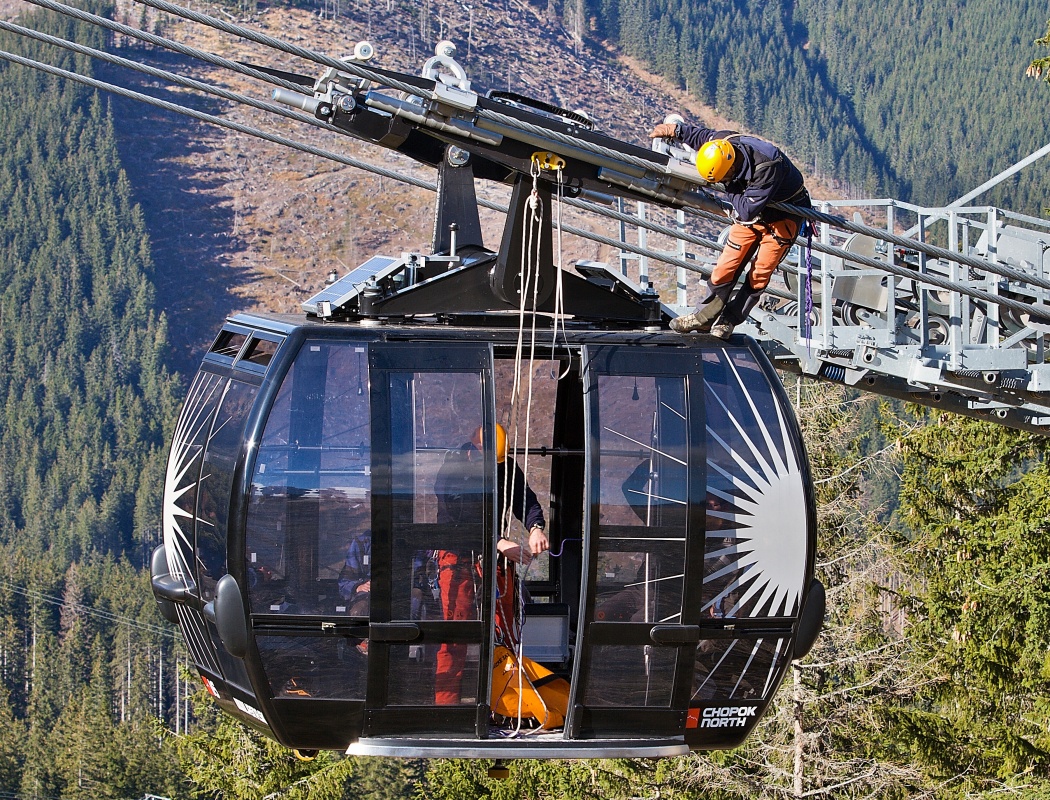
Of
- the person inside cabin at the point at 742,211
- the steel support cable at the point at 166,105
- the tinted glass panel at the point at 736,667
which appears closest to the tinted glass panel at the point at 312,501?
the steel support cable at the point at 166,105

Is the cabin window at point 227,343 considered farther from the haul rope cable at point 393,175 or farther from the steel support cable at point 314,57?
the steel support cable at point 314,57

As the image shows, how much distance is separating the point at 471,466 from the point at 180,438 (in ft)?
5.49

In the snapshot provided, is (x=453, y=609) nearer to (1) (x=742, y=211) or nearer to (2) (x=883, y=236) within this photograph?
(1) (x=742, y=211)

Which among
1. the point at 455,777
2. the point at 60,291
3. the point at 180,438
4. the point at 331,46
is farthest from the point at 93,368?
the point at 180,438

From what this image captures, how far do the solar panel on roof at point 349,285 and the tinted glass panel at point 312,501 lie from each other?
64 centimetres

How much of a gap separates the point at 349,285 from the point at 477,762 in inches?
1004

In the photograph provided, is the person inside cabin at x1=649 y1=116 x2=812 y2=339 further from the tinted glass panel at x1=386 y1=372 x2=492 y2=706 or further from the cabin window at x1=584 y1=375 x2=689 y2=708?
the tinted glass panel at x1=386 y1=372 x2=492 y2=706

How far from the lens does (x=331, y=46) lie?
18475 centimetres

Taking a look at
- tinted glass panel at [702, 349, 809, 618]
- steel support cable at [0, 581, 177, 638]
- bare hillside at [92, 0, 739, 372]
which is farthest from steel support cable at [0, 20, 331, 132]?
bare hillside at [92, 0, 739, 372]

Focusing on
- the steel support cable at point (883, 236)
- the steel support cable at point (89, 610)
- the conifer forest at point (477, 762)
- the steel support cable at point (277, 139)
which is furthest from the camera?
the steel support cable at point (89, 610)

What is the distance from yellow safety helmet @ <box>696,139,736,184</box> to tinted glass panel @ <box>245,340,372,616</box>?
1799 mm

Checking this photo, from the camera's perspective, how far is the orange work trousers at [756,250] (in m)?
7.42

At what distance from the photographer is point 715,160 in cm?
707

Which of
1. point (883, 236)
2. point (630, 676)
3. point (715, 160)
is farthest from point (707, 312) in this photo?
point (630, 676)
